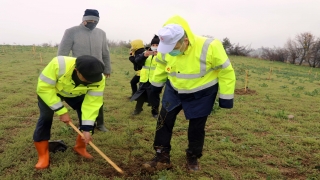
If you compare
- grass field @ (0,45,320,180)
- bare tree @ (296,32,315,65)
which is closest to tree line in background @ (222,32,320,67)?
bare tree @ (296,32,315,65)

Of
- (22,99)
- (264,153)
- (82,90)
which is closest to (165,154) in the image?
(82,90)

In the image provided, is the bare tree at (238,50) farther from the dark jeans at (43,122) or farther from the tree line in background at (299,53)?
the dark jeans at (43,122)

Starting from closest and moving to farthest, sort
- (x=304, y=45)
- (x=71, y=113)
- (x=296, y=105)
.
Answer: (x=71, y=113), (x=296, y=105), (x=304, y=45)

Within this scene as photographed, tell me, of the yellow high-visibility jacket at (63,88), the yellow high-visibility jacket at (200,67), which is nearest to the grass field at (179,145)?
the yellow high-visibility jacket at (63,88)

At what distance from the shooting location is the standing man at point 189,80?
266 centimetres

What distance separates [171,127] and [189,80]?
2.18ft

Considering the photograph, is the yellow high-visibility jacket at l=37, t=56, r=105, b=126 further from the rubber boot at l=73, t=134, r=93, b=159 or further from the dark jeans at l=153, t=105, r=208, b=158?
the dark jeans at l=153, t=105, r=208, b=158

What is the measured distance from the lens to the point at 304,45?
46156mm

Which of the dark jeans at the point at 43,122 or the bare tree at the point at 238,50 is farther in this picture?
the bare tree at the point at 238,50

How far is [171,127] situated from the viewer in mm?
3170

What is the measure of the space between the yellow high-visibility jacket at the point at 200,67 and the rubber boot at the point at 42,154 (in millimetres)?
1684

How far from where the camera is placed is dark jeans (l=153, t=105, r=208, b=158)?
10.0 ft

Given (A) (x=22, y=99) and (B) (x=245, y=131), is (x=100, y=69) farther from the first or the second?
(A) (x=22, y=99)

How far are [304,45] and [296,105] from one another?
147 ft
